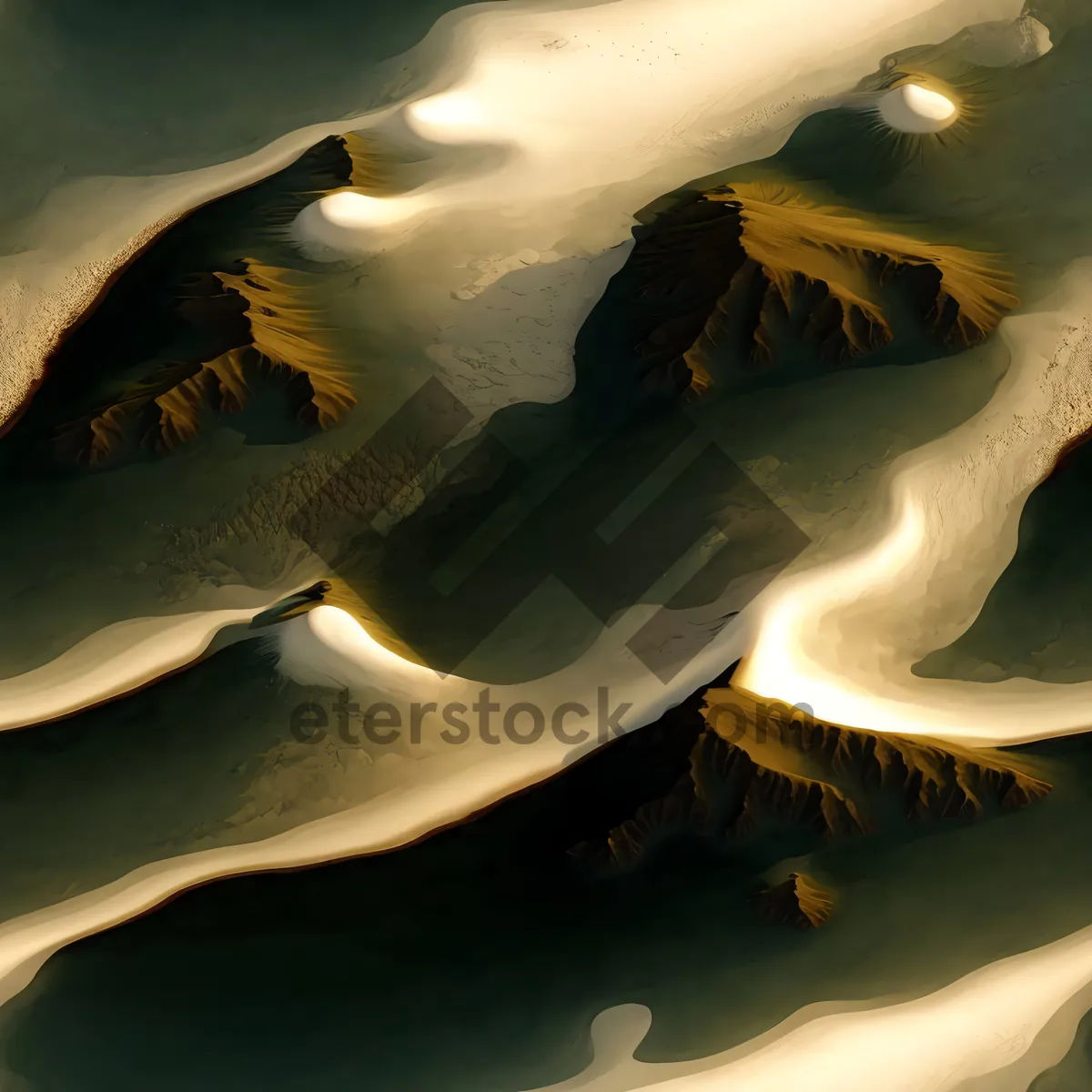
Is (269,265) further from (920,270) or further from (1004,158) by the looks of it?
(1004,158)

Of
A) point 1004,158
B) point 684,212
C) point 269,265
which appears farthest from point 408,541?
point 1004,158

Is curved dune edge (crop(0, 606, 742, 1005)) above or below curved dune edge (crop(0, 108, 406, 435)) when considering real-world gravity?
below

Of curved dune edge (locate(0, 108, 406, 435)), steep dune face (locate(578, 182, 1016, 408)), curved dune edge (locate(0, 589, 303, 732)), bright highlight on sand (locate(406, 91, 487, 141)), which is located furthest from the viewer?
bright highlight on sand (locate(406, 91, 487, 141))

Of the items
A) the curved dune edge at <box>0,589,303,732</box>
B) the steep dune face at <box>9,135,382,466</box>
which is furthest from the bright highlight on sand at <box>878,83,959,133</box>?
the curved dune edge at <box>0,589,303,732</box>

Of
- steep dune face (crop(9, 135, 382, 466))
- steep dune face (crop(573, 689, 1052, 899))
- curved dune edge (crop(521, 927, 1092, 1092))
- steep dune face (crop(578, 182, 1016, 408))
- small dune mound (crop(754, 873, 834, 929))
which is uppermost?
steep dune face (crop(9, 135, 382, 466))

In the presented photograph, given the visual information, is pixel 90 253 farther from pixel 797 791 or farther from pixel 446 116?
pixel 797 791

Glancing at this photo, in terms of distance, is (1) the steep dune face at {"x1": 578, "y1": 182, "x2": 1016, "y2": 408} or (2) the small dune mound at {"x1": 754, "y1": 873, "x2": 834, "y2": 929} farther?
(1) the steep dune face at {"x1": 578, "y1": 182, "x2": 1016, "y2": 408}

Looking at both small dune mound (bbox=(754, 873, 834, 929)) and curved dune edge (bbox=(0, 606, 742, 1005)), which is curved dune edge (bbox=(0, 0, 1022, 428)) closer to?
curved dune edge (bbox=(0, 606, 742, 1005))
